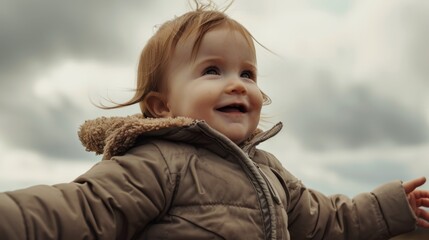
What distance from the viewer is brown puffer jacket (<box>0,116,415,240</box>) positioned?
65.7 inches

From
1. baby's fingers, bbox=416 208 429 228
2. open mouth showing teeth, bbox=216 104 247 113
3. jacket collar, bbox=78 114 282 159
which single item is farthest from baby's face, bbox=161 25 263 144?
baby's fingers, bbox=416 208 429 228

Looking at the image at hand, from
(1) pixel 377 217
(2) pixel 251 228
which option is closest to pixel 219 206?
(2) pixel 251 228

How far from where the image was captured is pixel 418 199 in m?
2.88

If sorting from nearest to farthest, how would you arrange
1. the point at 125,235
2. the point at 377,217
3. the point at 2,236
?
the point at 2,236, the point at 125,235, the point at 377,217

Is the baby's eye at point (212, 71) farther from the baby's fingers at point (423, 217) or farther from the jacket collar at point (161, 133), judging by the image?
the baby's fingers at point (423, 217)

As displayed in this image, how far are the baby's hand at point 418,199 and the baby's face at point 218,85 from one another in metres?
1.02

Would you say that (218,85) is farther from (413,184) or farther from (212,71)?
(413,184)

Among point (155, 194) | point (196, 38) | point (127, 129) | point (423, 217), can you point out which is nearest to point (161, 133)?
point (127, 129)

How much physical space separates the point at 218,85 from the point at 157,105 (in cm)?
32

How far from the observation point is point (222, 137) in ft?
6.87

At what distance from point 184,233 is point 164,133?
39cm

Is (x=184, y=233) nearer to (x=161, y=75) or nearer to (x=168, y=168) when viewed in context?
(x=168, y=168)

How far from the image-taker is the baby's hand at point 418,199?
2863 millimetres

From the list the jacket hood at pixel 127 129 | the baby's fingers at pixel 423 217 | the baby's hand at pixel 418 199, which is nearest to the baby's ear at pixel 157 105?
the jacket hood at pixel 127 129
